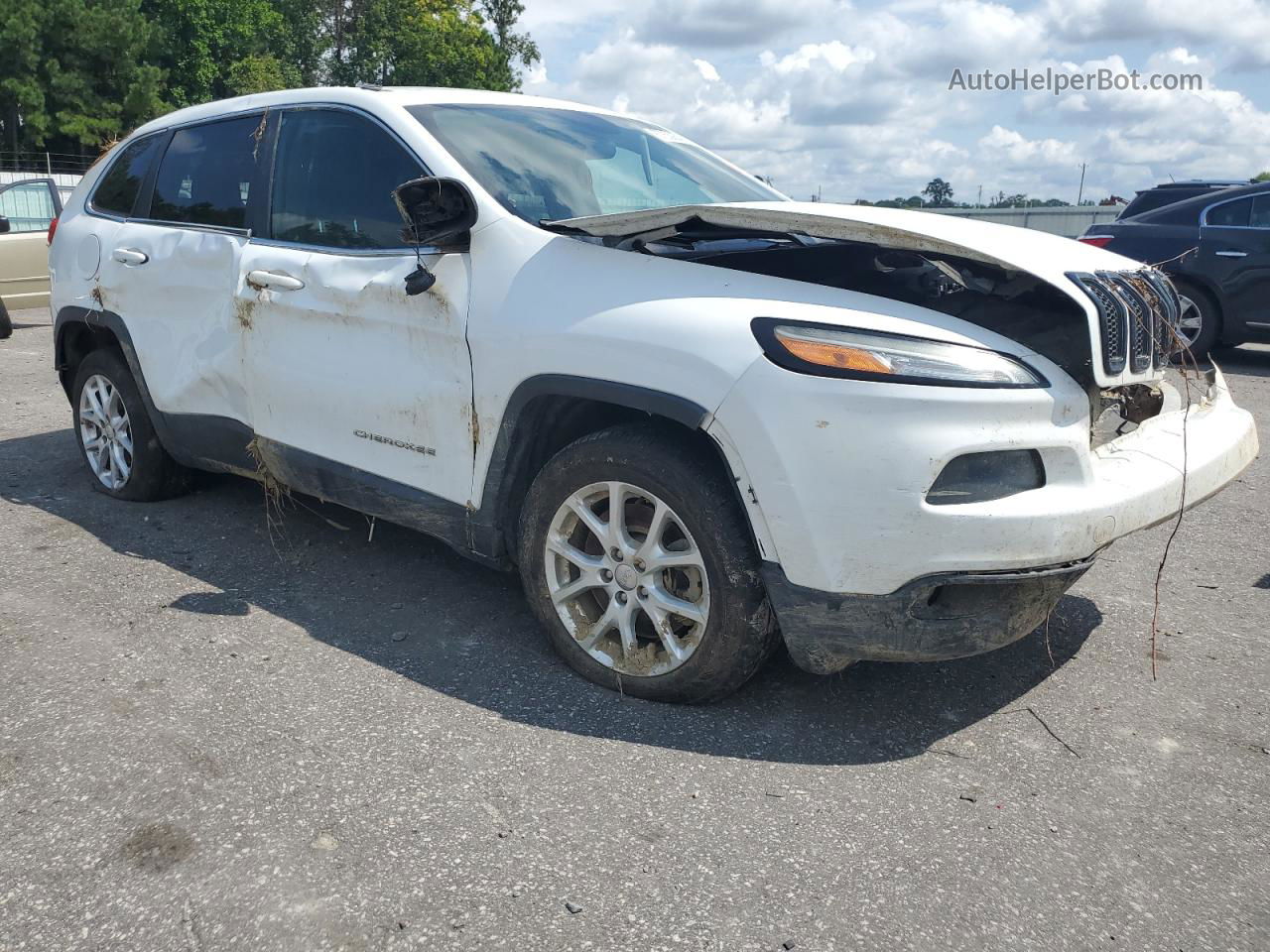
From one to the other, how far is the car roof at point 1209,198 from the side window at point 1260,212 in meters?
0.10

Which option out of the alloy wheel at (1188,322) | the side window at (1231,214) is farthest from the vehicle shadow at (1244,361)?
the alloy wheel at (1188,322)

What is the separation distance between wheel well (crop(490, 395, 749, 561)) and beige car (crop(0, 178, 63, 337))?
10.0m

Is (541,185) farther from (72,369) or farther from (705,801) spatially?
(72,369)

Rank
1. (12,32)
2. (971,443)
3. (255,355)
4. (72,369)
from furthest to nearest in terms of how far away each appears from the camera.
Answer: (12,32)
(72,369)
(255,355)
(971,443)

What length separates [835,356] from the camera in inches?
107

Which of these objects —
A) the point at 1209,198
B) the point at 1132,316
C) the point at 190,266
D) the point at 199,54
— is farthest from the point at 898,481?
the point at 199,54

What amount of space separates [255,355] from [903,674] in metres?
2.67

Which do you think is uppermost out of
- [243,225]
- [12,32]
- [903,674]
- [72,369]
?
Result: [12,32]

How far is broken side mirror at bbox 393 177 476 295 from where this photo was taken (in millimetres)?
3281

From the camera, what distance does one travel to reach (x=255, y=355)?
4.15 metres

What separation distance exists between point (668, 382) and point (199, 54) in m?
57.5

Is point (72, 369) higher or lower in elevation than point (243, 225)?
lower

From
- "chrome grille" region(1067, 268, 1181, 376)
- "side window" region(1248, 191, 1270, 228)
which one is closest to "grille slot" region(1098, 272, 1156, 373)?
"chrome grille" region(1067, 268, 1181, 376)

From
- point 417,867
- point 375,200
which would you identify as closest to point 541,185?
point 375,200
